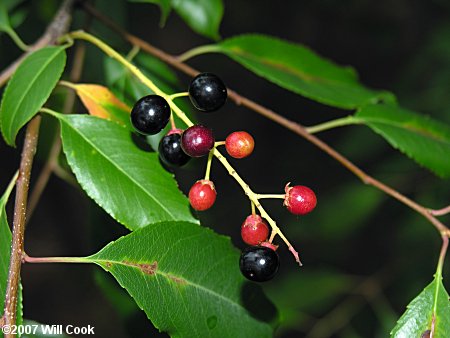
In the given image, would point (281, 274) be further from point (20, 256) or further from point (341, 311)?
point (20, 256)

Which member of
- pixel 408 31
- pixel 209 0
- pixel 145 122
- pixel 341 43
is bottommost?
pixel 145 122

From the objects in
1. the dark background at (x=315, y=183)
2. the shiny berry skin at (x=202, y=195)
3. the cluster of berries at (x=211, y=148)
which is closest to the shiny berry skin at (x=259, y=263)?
the cluster of berries at (x=211, y=148)

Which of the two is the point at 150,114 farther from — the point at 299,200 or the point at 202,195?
the point at 299,200

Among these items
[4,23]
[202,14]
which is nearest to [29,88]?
[4,23]

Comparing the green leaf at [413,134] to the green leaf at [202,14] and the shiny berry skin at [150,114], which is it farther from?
the shiny berry skin at [150,114]

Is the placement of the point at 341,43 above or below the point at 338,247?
above

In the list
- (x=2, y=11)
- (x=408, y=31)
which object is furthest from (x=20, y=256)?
(x=408, y=31)
